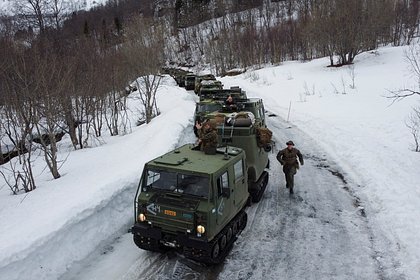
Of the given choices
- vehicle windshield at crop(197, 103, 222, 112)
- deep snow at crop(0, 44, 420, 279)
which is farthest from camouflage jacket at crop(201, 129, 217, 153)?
vehicle windshield at crop(197, 103, 222, 112)

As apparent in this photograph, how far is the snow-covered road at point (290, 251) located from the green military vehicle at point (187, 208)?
1.22 feet

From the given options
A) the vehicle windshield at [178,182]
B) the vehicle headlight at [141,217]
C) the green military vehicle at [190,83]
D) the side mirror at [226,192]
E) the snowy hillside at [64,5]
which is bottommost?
the green military vehicle at [190,83]

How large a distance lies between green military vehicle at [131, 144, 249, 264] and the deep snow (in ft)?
3.23

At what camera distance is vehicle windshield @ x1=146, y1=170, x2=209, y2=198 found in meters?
7.83

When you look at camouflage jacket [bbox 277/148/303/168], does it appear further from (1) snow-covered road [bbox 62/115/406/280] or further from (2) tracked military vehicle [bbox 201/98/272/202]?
(1) snow-covered road [bbox 62/115/406/280]

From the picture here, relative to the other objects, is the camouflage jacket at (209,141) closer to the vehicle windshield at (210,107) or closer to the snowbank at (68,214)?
the snowbank at (68,214)

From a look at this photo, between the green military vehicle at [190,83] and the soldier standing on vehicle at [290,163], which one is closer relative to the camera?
the soldier standing on vehicle at [290,163]

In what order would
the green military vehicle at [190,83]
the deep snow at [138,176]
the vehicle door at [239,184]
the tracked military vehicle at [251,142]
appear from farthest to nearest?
the green military vehicle at [190,83] < the tracked military vehicle at [251,142] < the vehicle door at [239,184] < the deep snow at [138,176]

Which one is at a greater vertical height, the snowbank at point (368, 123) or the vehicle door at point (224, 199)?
the vehicle door at point (224, 199)

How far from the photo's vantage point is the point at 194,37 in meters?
86.3

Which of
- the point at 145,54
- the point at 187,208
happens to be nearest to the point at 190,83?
the point at 145,54

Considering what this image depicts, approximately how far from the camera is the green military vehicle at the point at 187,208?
7.60m

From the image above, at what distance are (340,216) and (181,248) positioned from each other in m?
4.74

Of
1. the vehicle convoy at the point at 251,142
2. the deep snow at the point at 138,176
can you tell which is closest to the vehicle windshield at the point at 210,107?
the deep snow at the point at 138,176
